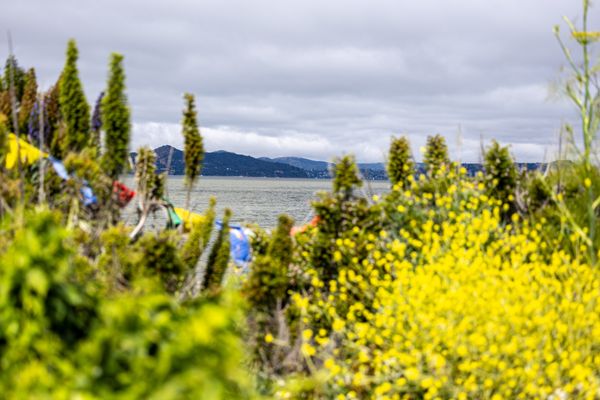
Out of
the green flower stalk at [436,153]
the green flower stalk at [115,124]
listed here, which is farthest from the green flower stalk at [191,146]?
the green flower stalk at [436,153]

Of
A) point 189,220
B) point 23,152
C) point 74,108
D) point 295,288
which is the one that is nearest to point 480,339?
point 295,288

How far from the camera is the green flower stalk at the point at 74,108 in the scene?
7.37m

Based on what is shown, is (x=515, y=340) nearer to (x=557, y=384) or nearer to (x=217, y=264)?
(x=557, y=384)

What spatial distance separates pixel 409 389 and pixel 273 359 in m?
1.29

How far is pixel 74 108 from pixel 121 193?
3.32 ft

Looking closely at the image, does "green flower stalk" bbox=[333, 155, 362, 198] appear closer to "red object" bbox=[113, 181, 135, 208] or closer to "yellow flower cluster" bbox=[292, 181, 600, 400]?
"yellow flower cluster" bbox=[292, 181, 600, 400]

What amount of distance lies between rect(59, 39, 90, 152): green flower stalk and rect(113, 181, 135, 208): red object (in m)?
0.63

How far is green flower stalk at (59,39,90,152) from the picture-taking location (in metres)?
7.37

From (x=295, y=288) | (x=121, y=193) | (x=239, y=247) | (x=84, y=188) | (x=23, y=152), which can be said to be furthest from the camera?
(x=239, y=247)

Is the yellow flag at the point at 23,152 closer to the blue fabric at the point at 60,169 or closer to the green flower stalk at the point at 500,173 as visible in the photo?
the blue fabric at the point at 60,169

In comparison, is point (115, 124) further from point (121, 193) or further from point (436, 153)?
point (436, 153)

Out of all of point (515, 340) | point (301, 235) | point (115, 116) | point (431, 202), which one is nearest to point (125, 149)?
point (115, 116)

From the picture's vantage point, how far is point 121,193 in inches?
300

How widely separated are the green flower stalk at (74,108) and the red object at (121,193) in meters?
0.63
